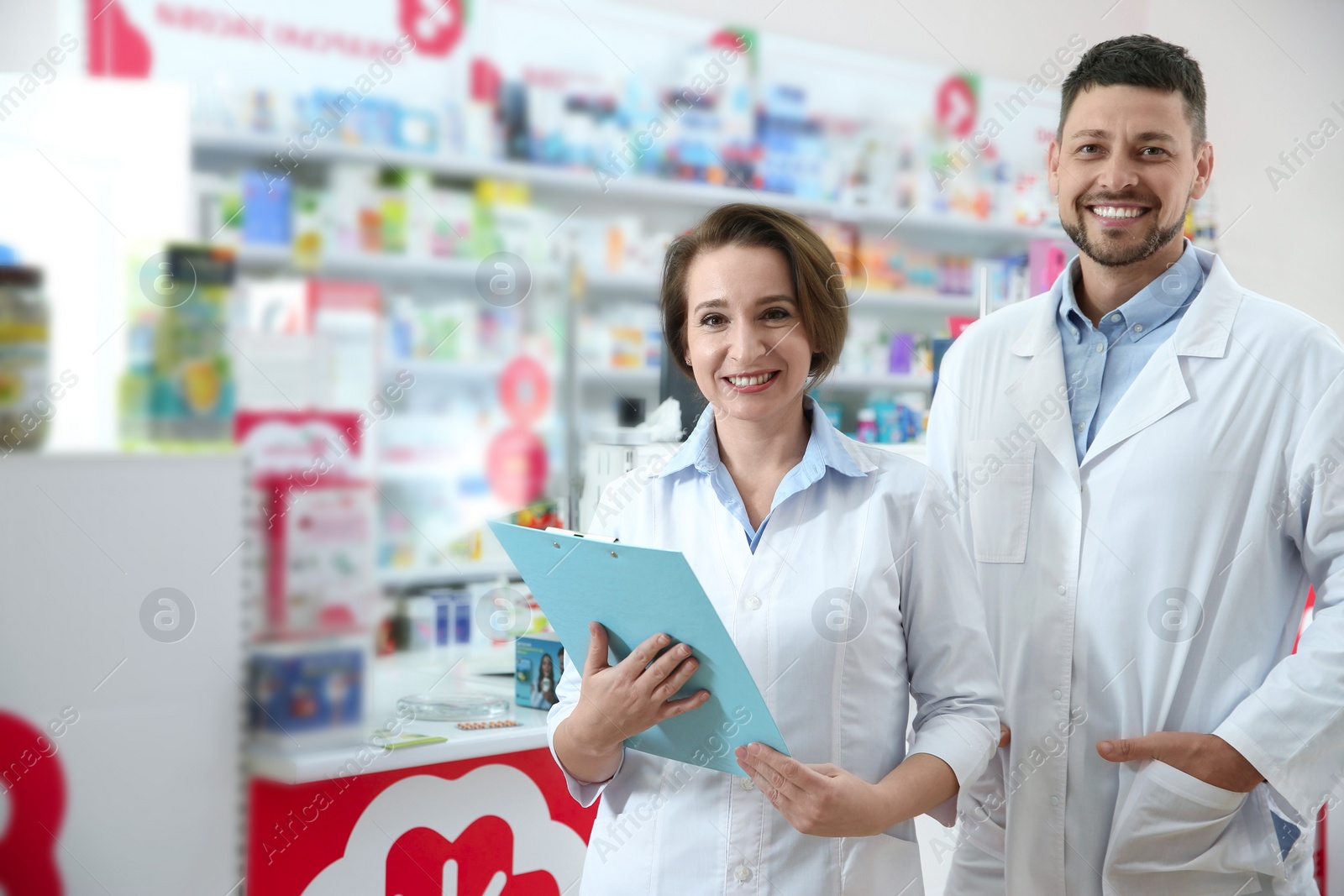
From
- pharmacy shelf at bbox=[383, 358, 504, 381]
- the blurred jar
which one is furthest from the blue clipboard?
pharmacy shelf at bbox=[383, 358, 504, 381]

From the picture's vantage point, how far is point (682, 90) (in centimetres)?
447

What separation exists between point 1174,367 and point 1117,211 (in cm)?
21

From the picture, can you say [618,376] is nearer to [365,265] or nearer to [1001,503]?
[365,265]

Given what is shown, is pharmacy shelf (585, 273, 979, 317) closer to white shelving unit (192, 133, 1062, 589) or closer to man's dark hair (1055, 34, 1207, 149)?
white shelving unit (192, 133, 1062, 589)

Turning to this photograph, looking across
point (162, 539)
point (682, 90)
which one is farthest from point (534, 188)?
point (162, 539)

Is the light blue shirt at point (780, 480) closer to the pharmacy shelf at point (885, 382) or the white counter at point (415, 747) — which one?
the white counter at point (415, 747)

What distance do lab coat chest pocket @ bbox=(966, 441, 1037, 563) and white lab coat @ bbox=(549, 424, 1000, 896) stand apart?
26 cm

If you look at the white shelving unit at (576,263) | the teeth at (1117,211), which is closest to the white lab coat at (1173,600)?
the teeth at (1117,211)

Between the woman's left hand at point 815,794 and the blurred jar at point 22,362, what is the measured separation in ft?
5.15

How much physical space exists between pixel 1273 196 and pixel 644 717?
16.0ft

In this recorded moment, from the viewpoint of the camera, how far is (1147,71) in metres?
1.26

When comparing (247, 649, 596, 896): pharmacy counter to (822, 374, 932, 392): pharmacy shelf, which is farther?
(822, 374, 932, 392): pharmacy shelf

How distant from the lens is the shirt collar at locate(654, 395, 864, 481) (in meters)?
1.11

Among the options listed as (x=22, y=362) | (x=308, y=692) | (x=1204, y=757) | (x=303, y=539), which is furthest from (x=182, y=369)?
(x=1204, y=757)
